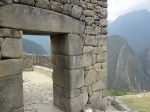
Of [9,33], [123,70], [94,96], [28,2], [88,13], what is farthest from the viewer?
[123,70]

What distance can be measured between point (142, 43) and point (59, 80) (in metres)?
102

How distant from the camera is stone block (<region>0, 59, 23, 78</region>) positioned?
109 inches

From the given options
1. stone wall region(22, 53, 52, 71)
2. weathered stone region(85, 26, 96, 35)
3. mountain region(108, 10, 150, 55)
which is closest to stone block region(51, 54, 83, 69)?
weathered stone region(85, 26, 96, 35)

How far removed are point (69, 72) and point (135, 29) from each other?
4607 inches

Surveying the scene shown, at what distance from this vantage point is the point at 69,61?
389 cm

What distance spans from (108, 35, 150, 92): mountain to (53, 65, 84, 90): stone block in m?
47.5

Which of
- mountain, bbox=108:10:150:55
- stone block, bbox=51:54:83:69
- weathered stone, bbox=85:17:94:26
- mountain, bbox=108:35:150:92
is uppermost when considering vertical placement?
mountain, bbox=108:10:150:55

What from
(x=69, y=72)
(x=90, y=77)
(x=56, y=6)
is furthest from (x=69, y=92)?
(x=56, y=6)

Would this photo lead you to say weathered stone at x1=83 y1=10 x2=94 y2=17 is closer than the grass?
Yes

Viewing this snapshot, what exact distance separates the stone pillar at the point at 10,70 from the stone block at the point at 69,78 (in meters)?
1.16

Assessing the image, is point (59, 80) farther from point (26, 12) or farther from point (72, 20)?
point (26, 12)

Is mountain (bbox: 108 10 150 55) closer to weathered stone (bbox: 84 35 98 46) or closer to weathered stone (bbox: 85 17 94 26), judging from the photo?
weathered stone (bbox: 84 35 98 46)

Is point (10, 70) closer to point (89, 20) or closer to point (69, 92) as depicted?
point (69, 92)

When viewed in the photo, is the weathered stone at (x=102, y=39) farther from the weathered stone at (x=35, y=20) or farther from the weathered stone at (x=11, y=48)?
the weathered stone at (x=11, y=48)
